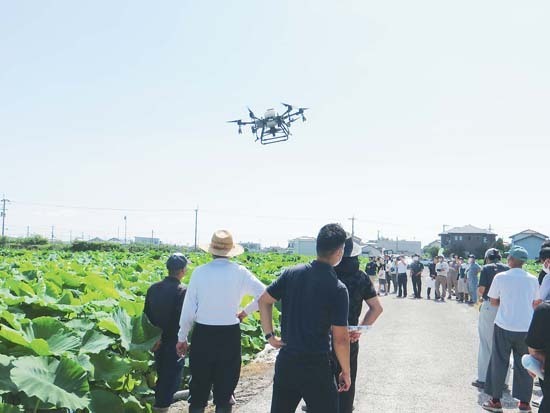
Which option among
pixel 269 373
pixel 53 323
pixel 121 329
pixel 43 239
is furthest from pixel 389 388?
pixel 43 239

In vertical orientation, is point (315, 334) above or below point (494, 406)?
above

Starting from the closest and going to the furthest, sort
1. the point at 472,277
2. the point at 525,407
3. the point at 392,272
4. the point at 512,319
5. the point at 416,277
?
1. the point at 525,407
2. the point at 512,319
3. the point at 472,277
4. the point at 416,277
5. the point at 392,272

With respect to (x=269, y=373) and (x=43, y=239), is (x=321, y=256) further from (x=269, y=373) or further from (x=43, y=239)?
(x=43, y=239)

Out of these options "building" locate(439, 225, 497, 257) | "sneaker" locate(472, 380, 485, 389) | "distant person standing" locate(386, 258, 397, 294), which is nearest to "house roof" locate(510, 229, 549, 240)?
"building" locate(439, 225, 497, 257)

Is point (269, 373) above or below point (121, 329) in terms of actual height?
below

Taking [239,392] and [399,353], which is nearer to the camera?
[239,392]

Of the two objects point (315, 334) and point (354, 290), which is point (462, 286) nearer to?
point (354, 290)

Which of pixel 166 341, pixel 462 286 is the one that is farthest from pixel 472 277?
pixel 166 341
